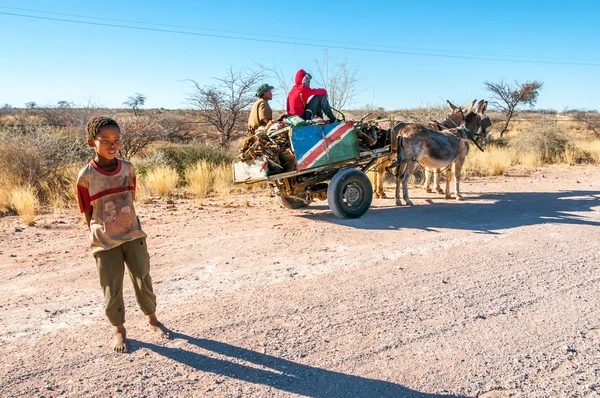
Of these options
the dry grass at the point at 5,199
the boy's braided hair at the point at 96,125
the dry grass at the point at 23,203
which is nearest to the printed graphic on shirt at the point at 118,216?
the boy's braided hair at the point at 96,125

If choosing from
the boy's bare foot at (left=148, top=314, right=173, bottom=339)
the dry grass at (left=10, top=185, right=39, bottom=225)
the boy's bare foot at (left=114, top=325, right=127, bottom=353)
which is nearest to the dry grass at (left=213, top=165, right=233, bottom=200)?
the dry grass at (left=10, top=185, right=39, bottom=225)

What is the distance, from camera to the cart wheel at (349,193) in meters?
8.12

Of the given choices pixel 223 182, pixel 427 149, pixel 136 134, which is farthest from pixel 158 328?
pixel 136 134

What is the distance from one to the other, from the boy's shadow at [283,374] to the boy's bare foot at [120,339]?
8 cm

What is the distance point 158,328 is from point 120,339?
34cm

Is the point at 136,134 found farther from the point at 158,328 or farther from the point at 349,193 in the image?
the point at 158,328

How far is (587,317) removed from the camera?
451cm

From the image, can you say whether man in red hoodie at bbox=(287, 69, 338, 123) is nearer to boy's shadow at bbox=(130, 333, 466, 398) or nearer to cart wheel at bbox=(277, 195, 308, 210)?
cart wheel at bbox=(277, 195, 308, 210)

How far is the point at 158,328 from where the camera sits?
416 centimetres

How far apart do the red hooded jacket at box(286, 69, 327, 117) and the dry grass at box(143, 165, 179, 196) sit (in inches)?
171

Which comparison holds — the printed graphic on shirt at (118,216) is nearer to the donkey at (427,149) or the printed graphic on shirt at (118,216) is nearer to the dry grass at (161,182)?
the donkey at (427,149)

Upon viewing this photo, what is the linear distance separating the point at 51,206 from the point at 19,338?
6823 mm

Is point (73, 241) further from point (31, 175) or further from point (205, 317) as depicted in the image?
point (31, 175)

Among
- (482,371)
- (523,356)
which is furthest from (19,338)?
(523,356)
